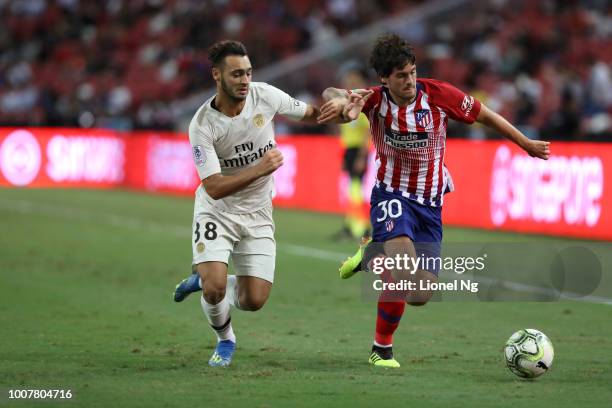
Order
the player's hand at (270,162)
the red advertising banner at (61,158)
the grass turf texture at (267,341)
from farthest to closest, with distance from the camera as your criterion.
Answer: the red advertising banner at (61,158), the player's hand at (270,162), the grass turf texture at (267,341)

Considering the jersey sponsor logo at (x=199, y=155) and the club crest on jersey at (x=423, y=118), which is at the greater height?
the club crest on jersey at (x=423, y=118)

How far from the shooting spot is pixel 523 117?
1994 cm

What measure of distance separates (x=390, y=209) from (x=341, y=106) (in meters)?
0.80

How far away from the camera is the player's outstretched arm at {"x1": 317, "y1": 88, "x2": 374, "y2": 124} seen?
7.36 meters

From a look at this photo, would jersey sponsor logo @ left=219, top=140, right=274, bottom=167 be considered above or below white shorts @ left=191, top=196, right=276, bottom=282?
above

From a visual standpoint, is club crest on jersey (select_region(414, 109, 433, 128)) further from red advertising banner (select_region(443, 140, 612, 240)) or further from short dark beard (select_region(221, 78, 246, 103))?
red advertising banner (select_region(443, 140, 612, 240))

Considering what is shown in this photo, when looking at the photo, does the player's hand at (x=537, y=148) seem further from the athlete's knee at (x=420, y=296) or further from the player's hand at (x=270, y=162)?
the player's hand at (x=270, y=162)

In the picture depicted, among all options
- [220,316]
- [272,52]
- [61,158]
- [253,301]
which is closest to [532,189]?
[253,301]

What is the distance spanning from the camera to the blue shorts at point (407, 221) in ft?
25.0

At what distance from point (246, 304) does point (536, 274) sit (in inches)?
220

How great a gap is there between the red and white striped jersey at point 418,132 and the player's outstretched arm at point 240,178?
88 centimetres

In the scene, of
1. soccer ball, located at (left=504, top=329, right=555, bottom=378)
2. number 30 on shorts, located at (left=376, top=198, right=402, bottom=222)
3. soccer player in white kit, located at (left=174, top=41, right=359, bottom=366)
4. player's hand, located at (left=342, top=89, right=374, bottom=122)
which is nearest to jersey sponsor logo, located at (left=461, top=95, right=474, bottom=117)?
player's hand, located at (left=342, top=89, right=374, bottom=122)

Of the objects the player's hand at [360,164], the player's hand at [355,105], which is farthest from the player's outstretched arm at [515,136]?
the player's hand at [360,164]

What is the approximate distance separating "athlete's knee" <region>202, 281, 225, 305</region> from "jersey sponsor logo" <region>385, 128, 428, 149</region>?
150 cm
